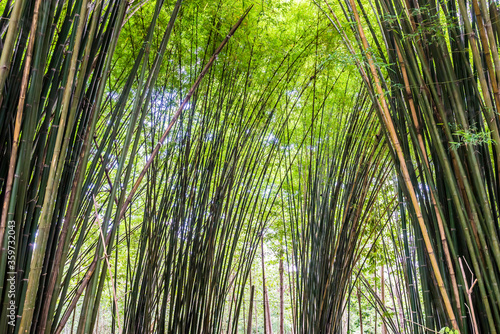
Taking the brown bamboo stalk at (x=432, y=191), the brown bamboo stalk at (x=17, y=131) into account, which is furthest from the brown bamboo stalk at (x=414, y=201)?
the brown bamboo stalk at (x=17, y=131)

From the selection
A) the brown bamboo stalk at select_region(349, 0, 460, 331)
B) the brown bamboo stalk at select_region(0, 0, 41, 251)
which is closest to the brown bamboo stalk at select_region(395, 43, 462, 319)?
the brown bamboo stalk at select_region(349, 0, 460, 331)

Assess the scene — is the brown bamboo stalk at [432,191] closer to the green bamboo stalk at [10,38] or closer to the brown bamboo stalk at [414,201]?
the brown bamboo stalk at [414,201]

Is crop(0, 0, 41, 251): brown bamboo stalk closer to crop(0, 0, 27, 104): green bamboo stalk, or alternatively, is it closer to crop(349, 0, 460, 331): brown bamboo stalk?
crop(0, 0, 27, 104): green bamboo stalk

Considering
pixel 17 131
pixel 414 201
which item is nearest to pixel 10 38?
pixel 17 131

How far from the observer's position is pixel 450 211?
1476 millimetres

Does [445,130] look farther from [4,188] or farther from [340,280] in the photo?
[340,280]

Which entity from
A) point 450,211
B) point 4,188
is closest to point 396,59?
point 450,211

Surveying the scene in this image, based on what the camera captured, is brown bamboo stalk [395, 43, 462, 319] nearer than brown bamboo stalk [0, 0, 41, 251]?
No

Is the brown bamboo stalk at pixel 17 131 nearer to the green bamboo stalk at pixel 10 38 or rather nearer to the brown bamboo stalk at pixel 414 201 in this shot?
the green bamboo stalk at pixel 10 38

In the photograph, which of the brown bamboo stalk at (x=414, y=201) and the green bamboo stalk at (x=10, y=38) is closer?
the green bamboo stalk at (x=10, y=38)

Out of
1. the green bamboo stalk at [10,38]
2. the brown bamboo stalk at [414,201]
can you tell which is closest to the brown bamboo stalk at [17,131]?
the green bamboo stalk at [10,38]

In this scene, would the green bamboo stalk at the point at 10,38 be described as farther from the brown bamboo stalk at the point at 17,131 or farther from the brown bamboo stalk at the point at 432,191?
the brown bamboo stalk at the point at 432,191

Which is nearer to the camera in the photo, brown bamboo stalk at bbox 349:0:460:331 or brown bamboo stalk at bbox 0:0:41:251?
brown bamboo stalk at bbox 0:0:41:251

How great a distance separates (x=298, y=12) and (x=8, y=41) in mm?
2855
